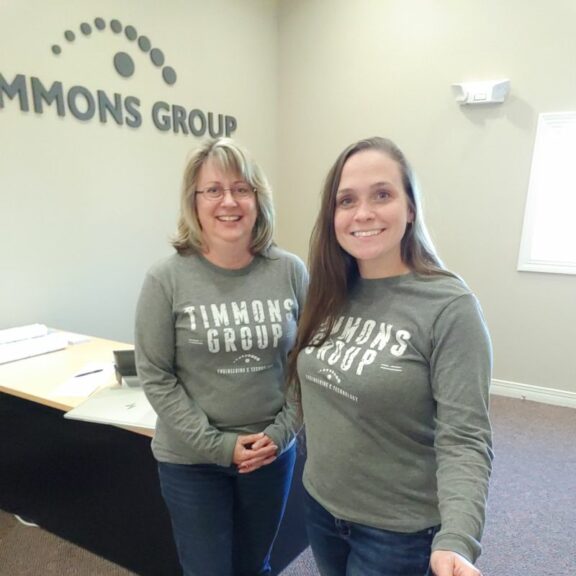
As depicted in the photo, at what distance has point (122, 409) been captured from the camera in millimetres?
1540

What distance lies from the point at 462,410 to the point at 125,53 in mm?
2693

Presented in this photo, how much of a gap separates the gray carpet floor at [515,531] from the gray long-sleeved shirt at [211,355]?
1042 mm

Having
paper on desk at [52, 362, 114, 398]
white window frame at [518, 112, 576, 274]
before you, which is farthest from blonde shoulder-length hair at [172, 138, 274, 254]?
white window frame at [518, 112, 576, 274]

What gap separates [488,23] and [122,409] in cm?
317

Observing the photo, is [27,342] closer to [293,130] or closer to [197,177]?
[197,177]

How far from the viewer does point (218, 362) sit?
118 centimetres

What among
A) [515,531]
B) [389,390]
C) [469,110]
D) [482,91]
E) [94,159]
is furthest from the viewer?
[469,110]

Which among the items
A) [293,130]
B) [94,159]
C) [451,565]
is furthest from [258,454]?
[293,130]

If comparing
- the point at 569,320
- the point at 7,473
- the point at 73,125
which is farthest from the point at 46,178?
the point at 569,320

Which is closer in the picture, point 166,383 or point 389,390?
point 389,390

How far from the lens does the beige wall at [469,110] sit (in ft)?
9.73

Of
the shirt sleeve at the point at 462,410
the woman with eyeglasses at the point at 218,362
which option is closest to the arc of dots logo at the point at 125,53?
the woman with eyeglasses at the point at 218,362

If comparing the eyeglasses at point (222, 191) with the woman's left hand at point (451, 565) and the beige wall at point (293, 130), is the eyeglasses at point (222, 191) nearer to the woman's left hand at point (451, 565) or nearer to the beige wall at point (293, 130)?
the woman's left hand at point (451, 565)

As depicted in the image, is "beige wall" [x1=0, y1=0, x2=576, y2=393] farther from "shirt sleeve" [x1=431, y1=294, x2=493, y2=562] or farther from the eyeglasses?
"shirt sleeve" [x1=431, y1=294, x2=493, y2=562]
